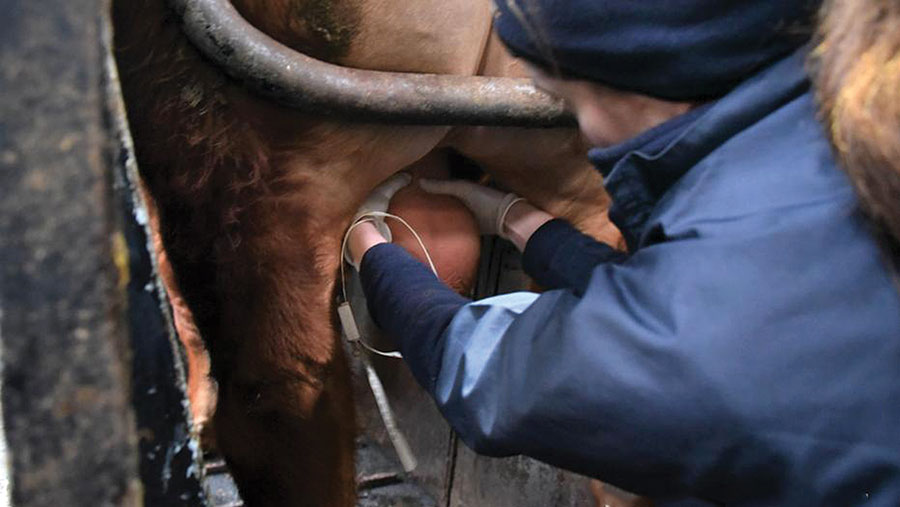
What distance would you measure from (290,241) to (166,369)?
1.91ft

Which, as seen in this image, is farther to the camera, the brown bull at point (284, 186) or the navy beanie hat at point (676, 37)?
the brown bull at point (284, 186)

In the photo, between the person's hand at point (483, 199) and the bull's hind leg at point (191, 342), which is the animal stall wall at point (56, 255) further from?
the person's hand at point (483, 199)

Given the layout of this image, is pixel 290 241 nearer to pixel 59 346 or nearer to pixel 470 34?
pixel 470 34

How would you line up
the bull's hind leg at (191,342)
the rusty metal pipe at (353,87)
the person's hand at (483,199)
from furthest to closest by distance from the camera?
the person's hand at (483,199)
the bull's hind leg at (191,342)
the rusty metal pipe at (353,87)

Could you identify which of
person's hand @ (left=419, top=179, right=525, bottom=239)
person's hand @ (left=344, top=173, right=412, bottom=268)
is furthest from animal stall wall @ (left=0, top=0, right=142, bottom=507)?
person's hand @ (left=419, top=179, right=525, bottom=239)

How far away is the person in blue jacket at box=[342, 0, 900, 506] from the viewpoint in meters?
0.62

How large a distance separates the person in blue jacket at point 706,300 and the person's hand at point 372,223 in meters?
0.34

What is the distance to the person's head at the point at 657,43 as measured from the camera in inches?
26.5

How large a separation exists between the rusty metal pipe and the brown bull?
0.03m

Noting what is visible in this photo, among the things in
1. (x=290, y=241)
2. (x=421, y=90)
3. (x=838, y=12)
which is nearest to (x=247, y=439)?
(x=290, y=241)

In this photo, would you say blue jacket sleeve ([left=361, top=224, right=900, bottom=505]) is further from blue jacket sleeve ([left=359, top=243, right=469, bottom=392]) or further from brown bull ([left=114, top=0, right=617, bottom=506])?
brown bull ([left=114, top=0, right=617, bottom=506])

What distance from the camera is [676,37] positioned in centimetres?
68

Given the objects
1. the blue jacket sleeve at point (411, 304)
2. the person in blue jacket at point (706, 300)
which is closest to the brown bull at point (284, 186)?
the blue jacket sleeve at point (411, 304)

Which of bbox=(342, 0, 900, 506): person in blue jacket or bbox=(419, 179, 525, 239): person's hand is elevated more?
bbox=(342, 0, 900, 506): person in blue jacket
